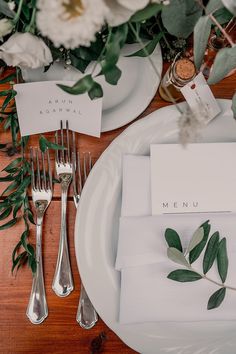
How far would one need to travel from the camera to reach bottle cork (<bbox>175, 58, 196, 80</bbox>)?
654 millimetres

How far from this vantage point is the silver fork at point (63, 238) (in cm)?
72

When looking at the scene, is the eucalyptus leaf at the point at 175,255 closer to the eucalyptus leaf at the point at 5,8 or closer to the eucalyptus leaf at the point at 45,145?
the eucalyptus leaf at the point at 45,145

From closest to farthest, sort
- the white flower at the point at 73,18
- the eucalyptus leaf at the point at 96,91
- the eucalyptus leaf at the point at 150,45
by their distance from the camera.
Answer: the white flower at the point at 73,18
the eucalyptus leaf at the point at 96,91
the eucalyptus leaf at the point at 150,45

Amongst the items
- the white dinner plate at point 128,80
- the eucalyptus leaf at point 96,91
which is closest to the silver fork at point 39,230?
the white dinner plate at point 128,80

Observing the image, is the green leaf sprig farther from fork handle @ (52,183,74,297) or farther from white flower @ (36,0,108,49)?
white flower @ (36,0,108,49)

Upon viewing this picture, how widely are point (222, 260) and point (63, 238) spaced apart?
0.25m

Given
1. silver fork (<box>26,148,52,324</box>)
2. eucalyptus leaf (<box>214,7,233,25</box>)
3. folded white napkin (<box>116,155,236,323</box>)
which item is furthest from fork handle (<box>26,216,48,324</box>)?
eucalyptus leaf (<box>214,7,233,25</box>)

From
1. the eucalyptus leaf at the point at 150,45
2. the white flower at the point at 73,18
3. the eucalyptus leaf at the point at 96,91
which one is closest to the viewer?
the white flower at the point at 73,18

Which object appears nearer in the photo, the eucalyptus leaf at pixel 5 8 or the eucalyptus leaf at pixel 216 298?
the eucalyptus leaf at pixel 5 8

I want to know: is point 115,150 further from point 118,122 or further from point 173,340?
point 173,340

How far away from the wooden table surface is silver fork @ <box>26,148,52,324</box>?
11 mm

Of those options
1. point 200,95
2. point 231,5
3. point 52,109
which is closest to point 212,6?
point 231,5

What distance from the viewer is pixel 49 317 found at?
28.6 inches

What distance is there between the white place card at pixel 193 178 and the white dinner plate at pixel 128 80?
72 mm
